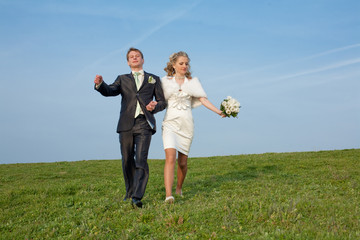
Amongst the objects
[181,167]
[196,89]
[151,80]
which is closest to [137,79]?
[151,80]

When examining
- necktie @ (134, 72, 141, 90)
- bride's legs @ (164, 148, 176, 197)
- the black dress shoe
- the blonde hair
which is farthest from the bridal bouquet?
the black dress shoe

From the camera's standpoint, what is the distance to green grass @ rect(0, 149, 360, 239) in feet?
16.8

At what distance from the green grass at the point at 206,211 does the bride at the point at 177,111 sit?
3.17 ft

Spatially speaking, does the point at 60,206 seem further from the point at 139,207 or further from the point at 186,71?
the point at 186,71

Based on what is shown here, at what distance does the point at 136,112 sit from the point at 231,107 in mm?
2171

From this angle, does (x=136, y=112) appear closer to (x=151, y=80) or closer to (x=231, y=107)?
(x=151, y=80)

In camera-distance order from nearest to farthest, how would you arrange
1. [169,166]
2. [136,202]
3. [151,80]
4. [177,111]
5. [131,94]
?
[136,202]
[131,94]
[151,80]
[169,166]
[177,111]

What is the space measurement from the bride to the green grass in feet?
3.17

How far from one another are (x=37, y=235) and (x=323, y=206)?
500 cm

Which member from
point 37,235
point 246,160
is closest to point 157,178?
point 246,160

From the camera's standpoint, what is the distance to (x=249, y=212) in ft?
18.6

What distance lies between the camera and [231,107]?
310 inches

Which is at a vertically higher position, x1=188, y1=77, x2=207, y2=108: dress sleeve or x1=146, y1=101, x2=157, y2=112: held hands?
x1=188, y1=77, x2=207, y2=108: dress sleeve

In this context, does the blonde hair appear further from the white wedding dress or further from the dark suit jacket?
the dark suit jacket
